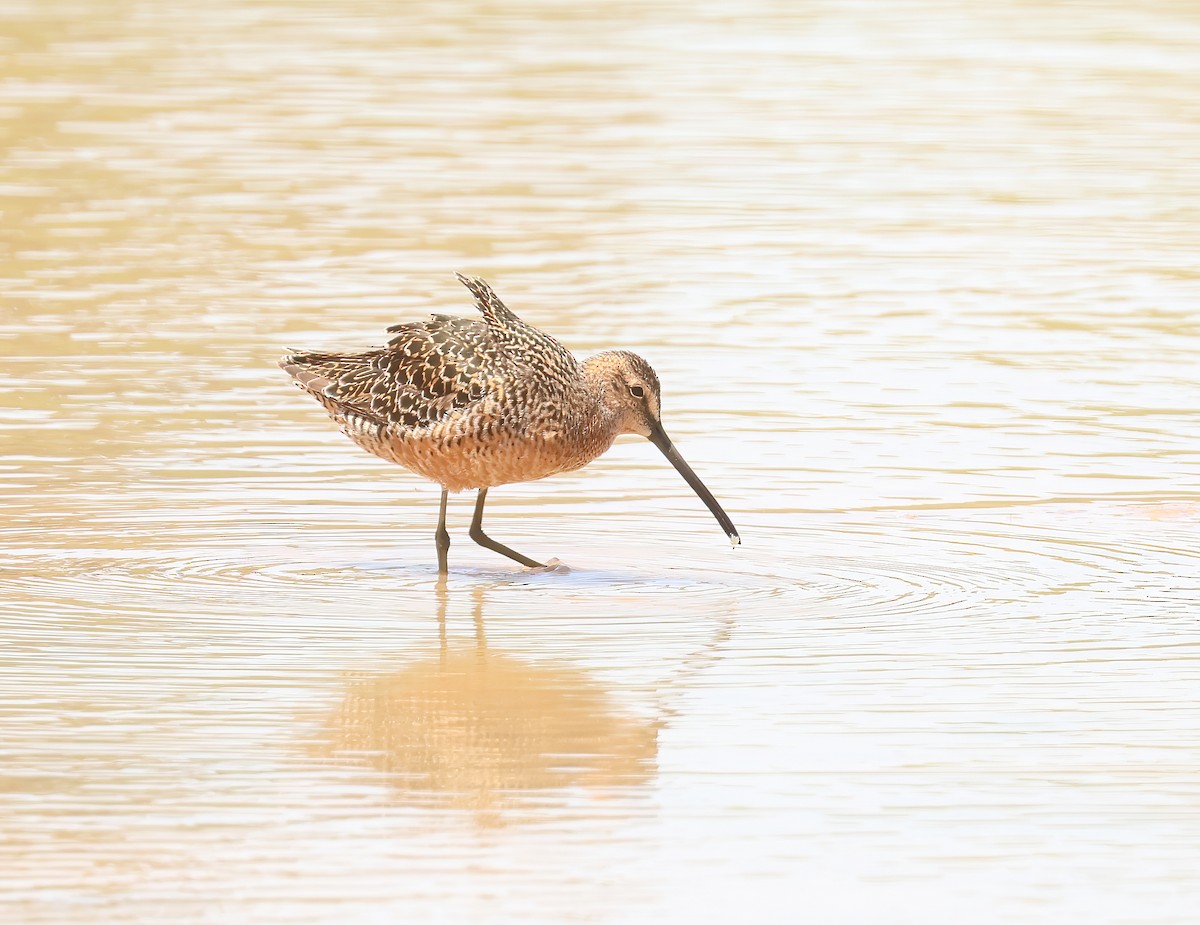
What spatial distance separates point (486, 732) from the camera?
248 inches

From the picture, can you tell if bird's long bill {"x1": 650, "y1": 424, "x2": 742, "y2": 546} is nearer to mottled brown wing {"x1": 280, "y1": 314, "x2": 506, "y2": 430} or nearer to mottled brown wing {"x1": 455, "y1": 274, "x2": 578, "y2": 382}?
mottled brown wing {"x1": 455, "y1": 274, "x2": 578, "y2": 382}

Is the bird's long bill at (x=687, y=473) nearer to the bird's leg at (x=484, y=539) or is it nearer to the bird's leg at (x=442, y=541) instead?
the bird's leg at (x=484, y=539)

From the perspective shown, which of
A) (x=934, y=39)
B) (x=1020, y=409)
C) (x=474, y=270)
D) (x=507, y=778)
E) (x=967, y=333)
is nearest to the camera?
(x=507, y=778)

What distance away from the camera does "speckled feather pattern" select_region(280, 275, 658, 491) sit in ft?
26.4

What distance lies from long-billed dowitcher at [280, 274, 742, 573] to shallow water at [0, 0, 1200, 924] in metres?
0.37

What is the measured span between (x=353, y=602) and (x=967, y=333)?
5.51m

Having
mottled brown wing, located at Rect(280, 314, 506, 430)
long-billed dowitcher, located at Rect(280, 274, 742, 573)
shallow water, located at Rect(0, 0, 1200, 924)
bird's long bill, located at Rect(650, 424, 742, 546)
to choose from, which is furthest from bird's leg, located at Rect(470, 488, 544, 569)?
bird's long bill, located at Rect(650, 424, 742, 546)

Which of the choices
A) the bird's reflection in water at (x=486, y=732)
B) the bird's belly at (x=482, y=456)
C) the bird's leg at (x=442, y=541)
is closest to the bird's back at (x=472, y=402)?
the bird's belly at (x=482, y=456)

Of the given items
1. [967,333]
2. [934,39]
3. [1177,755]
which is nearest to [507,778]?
[1177,755]

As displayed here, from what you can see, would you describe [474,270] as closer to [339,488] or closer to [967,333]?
[967,333]

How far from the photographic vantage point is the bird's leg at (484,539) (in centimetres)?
823

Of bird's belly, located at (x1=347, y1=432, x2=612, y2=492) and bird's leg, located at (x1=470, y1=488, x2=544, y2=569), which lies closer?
bird's belly, located at (x1=347, y1=432, x2=612, y2=492)

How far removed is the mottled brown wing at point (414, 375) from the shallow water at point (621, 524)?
1.70 feet

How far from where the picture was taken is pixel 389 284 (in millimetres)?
12961
